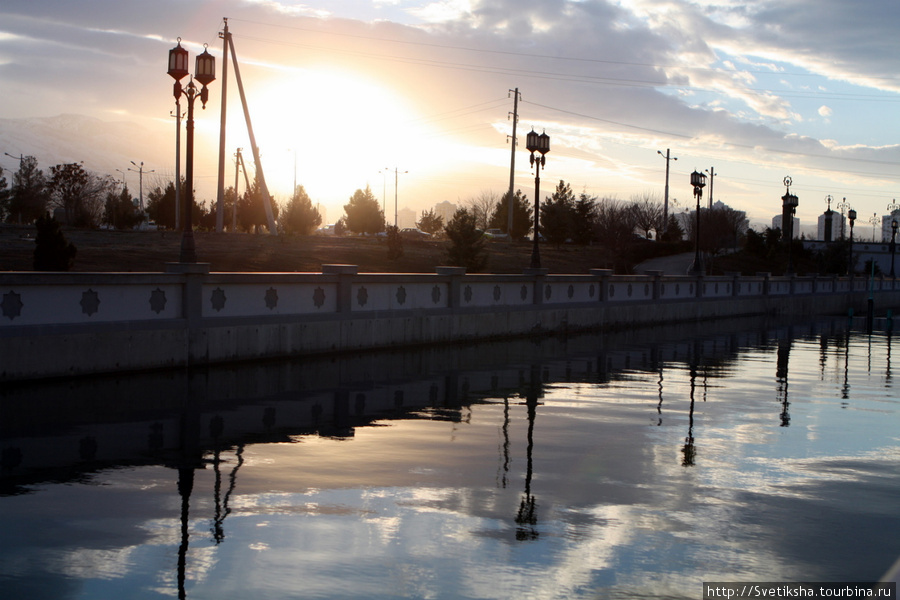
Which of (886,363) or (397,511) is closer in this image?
(397,511)

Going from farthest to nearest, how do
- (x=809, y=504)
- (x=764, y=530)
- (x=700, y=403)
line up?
(x=700, y=403) → (x=809, y=504) → (x=764, y=530)

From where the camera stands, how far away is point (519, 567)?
20.0 ft

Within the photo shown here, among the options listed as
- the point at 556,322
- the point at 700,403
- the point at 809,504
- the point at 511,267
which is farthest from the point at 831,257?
the point at 809,504

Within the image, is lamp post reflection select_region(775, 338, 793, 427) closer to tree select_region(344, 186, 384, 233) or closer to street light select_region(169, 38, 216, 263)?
street light select_region(169, 38, 216, 263)

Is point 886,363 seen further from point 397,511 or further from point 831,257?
point 831,257

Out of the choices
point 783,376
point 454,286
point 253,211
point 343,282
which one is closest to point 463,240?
point 454,286

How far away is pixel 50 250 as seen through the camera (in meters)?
30.3

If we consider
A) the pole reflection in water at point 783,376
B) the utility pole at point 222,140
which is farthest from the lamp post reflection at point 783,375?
the utility pole at point 222,140

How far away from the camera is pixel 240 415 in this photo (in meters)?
12.1

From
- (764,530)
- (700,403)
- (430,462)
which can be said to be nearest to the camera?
(764,530)

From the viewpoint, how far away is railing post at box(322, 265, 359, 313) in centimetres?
1986

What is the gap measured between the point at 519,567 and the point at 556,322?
22262 mm

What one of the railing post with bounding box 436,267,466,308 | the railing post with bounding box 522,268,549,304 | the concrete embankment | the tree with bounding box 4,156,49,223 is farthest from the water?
the tree with bounding box 4,156,49,223

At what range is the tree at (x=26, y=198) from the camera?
82.3 meters
